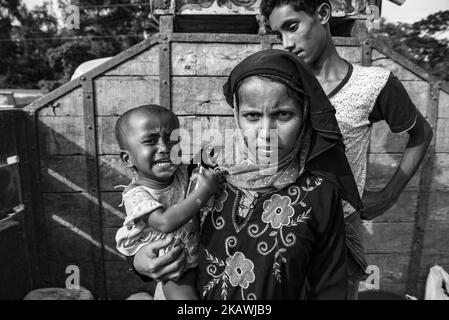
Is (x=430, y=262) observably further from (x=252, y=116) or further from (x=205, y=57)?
(x=252, y=116)

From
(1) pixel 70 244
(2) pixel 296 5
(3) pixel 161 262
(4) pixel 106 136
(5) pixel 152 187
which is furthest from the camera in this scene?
(1) pixel 70 244

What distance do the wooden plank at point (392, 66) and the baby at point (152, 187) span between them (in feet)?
7.78

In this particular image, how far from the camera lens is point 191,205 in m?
1.23

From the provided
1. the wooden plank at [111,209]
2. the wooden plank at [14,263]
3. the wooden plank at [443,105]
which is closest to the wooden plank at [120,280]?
the wooden plank at [111,209]

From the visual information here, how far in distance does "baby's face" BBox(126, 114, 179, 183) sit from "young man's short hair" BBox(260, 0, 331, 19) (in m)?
0.78

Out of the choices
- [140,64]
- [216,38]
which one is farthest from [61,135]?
[216,38]

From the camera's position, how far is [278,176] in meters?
1.23

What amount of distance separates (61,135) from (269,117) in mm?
2532

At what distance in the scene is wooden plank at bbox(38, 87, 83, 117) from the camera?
302cm

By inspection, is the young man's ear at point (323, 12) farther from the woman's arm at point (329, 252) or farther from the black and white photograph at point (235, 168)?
the woman's arm at point (329, 252)

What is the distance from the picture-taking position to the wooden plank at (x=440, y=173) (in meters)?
3.22

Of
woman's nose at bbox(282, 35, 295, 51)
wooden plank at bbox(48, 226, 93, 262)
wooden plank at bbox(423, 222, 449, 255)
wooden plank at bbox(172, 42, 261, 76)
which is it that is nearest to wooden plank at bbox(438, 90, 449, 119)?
wooden plank at bbox(423, 222, 449, 255)

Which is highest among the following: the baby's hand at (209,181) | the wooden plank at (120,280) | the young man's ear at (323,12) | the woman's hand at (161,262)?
the young man's ear at (323,12)

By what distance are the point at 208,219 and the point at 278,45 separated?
222 centimetres
